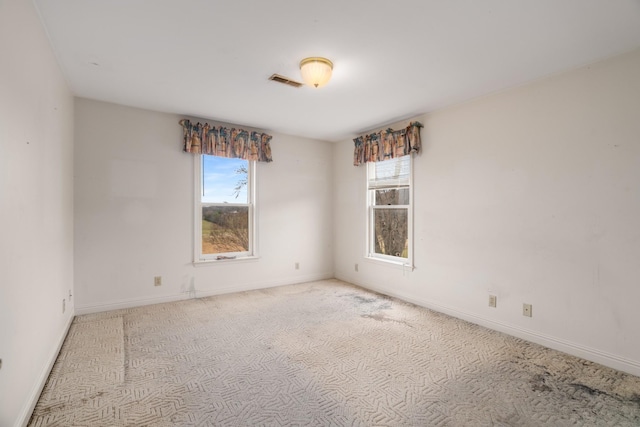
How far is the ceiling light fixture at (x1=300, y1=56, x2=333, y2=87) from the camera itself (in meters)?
2.49

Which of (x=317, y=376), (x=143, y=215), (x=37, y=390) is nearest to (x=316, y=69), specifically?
(x=317, y=376)

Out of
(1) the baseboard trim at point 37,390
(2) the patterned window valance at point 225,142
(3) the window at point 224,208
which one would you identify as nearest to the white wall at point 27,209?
(1) the baseboard trim at point 37,390

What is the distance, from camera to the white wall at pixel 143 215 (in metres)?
3.49

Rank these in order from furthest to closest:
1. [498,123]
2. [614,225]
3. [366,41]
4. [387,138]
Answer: [387,138] < [498,123] < [614,225] < [366,41]

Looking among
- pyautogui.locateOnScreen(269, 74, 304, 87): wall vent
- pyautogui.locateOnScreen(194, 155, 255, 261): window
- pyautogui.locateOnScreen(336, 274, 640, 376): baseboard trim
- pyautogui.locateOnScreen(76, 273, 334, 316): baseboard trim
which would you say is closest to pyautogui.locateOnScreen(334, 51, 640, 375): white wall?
pyautogui.locateOnScreen(336, 274, 640, 376): baseboard trim

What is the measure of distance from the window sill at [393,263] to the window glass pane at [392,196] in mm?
808

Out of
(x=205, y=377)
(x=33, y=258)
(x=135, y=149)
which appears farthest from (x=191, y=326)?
(x=135, y=149)

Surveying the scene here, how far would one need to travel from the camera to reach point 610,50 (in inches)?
91.4

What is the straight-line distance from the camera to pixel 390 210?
4465 mm

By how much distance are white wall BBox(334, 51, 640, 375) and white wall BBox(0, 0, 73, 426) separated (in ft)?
11.8

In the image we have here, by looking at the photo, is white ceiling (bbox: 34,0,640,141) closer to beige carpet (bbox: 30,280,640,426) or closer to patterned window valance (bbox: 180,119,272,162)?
patterned window valance (bbox: 180,119,272,162)

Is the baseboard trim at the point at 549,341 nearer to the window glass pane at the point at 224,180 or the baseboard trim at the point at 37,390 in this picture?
the window glass pane at the point at 224,180

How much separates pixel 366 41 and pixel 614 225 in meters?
2.34

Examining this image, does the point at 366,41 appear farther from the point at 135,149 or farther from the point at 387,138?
the point at 135,149
